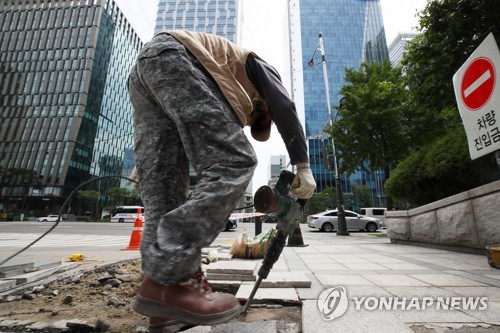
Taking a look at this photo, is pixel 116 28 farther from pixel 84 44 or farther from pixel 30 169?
pixel 30 169

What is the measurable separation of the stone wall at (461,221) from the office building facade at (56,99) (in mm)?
58555

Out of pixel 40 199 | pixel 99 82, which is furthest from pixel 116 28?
pixel 40 199

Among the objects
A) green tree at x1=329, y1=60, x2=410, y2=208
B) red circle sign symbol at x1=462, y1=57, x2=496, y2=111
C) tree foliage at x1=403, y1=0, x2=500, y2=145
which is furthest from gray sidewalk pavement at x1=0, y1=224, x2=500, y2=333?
green tree at x1=329, y1=60, x2=410, y2=208

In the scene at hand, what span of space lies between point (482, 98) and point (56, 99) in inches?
2765

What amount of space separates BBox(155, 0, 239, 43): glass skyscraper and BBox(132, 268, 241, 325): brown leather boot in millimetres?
74084

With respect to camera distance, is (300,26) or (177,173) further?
(300,26)

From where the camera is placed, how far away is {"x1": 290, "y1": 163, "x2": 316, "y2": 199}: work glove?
152 cm

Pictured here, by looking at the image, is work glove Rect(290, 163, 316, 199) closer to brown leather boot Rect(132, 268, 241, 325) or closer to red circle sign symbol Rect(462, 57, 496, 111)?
brown leather boot Rect(132, 268, 241, 325)

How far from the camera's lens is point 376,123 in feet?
41.8

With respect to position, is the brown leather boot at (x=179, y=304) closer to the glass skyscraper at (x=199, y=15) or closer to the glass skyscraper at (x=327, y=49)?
the glass skyscraper at (x=327, y=49)

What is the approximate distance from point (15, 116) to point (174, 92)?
74.2 metres

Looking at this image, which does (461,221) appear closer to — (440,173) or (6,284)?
(440,173)

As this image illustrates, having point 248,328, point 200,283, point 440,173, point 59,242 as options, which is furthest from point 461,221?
point 59,242

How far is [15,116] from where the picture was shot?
180 ft
